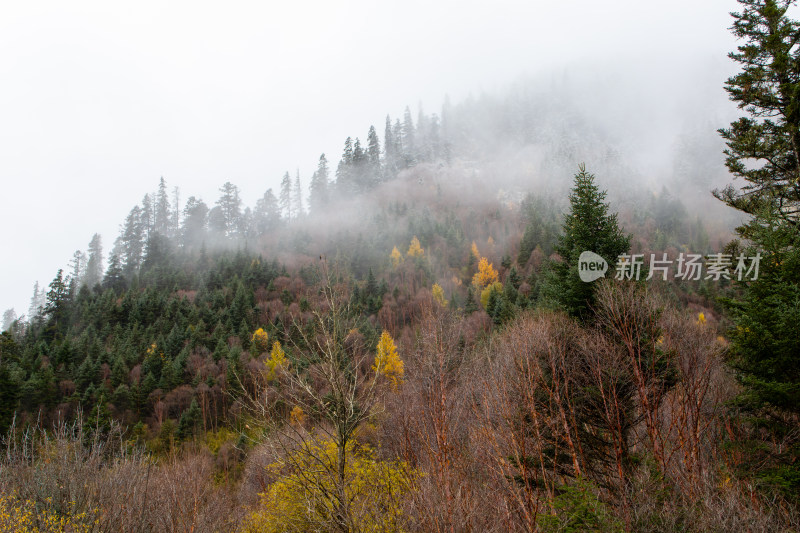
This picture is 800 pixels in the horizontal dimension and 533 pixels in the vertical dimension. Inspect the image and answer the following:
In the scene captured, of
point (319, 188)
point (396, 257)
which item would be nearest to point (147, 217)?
point (319, 188)

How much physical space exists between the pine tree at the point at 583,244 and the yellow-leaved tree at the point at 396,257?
181 ft

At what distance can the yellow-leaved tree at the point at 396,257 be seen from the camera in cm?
6939

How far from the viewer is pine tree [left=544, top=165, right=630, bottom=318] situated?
13.1m

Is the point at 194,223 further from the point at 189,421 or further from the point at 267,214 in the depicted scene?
the point at 189,421

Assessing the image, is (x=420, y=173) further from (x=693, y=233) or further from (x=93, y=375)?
(x=93, y=375)

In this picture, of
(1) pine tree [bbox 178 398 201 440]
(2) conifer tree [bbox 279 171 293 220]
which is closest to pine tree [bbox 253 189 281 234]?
(2) conifer tree [bbox 279 171 293 220]

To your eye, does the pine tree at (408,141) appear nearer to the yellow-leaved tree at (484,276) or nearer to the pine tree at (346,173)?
the pine tree at (346,173)

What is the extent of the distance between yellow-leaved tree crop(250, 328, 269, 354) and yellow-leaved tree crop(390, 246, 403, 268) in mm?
29719

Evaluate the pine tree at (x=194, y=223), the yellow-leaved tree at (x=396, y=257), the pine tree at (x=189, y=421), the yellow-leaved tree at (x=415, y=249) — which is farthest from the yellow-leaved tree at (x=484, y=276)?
the pine tree at (x=194, y=223)

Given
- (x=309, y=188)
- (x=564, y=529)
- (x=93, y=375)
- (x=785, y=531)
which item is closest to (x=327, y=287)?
(x=564, y=529)

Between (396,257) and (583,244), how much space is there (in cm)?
5783

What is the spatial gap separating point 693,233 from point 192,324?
9220 centimetres

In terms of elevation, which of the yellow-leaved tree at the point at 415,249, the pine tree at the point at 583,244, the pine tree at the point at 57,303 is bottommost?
the pine tree at the point at 57,303

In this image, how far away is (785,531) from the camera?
22.6 feet
